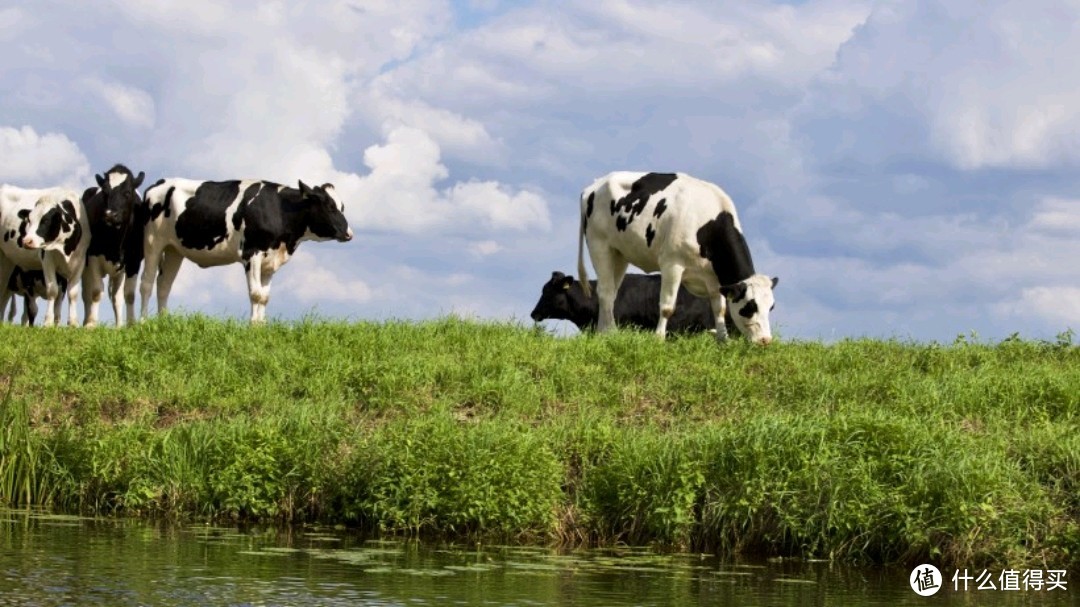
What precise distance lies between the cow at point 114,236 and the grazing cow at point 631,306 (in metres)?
7.33

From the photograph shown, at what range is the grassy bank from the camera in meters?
12.1

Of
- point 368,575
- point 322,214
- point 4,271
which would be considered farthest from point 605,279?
point 368,575

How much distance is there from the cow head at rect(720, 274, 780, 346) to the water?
8243mm

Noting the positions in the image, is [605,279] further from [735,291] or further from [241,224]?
[241,224]

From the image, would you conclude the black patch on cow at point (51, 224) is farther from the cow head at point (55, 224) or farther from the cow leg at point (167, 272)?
the cow leg at point (167, 272)

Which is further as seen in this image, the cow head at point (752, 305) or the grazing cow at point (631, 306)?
the grazing cow at point (631, 306)

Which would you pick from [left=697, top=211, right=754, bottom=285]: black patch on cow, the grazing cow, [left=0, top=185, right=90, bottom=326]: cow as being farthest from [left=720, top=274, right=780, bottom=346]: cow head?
[left=0, top=185, right=90, bottom=326]: cow

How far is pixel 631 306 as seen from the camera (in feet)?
88.0

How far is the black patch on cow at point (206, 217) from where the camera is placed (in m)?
23.8

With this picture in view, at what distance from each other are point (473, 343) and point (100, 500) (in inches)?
221

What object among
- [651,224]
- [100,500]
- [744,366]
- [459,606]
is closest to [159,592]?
[459,606]

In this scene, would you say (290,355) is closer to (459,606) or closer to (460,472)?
(460,472)

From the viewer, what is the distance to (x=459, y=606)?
9.03 metres

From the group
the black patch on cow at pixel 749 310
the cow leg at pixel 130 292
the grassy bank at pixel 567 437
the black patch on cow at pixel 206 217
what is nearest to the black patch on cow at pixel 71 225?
the cow leg at pixel 130 292
